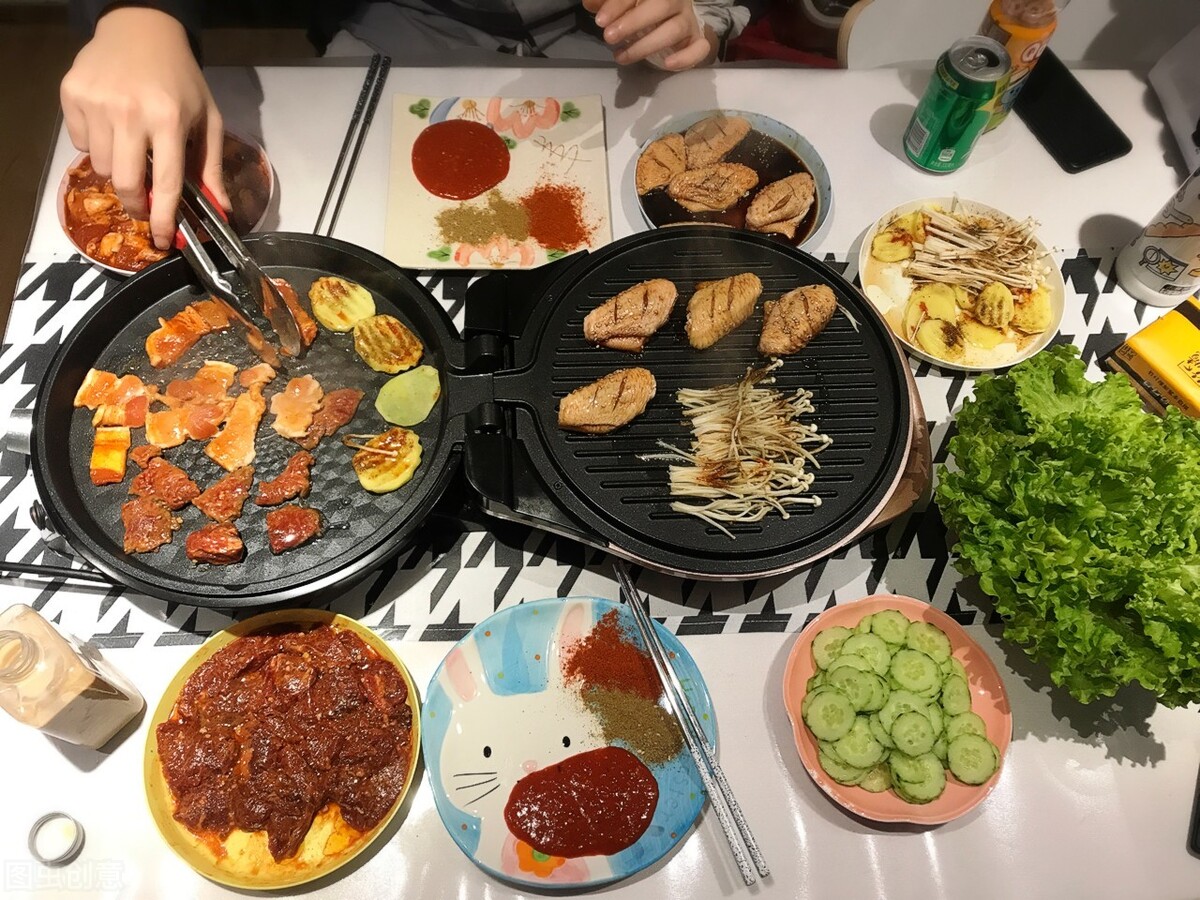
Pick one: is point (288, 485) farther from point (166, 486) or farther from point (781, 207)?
point (781, 207)

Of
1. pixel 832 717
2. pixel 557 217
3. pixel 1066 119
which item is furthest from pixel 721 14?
pixel 832 717

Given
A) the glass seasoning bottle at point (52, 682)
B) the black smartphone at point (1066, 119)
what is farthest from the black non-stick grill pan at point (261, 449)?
the black smartphone at point (1066, 119)

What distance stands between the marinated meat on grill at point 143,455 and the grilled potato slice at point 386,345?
24.5 inches

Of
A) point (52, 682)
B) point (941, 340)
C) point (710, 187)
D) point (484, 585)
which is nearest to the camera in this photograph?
point (52, 682)

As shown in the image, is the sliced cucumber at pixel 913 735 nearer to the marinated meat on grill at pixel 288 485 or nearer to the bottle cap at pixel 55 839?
the marinated meat on grill at pixel 288 485

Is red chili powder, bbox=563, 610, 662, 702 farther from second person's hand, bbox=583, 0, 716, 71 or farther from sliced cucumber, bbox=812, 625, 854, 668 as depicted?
second person's hand, bbox=583, 0, 716, 71

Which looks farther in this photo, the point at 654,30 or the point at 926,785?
the point at 654,30

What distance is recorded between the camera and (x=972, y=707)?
2.03 metres

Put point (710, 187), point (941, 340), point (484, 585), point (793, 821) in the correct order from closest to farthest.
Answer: point (793, 821) → point (484, 585) → point (941, 340) → point (710, 187)

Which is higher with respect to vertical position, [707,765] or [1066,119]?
[1066,119]

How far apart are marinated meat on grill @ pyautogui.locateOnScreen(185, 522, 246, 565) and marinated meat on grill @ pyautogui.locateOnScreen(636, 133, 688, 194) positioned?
1.71 metres

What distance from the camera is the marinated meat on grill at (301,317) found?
2271 millimetres

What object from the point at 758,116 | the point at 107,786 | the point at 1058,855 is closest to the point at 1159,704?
the point at 1058,855

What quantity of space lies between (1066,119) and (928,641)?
220 cm
